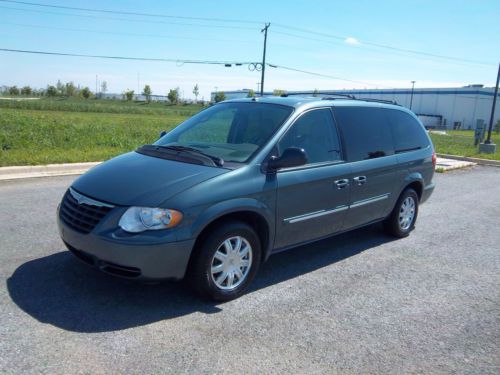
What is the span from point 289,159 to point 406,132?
276 centimetres

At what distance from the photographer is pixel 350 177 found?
486cm

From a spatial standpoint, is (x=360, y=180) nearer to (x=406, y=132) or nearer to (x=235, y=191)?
(x=406, y=132)

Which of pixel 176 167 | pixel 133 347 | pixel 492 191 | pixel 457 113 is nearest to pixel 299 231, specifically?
pixel 176 167

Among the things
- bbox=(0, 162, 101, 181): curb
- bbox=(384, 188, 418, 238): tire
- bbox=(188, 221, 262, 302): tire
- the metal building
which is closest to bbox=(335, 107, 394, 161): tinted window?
bbox=(384, 188, 418, 238): tire

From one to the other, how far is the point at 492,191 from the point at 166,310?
30.3 ft

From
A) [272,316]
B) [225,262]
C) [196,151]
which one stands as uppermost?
[196,151]

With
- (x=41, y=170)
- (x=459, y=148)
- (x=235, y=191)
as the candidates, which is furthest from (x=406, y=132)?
(x=459, y=148)

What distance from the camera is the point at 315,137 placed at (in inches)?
183

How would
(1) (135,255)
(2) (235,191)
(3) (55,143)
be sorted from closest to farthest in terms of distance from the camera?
(1) (135,255) → (2) (235,191) → (3) (55,143)

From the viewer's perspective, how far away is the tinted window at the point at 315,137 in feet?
14.4

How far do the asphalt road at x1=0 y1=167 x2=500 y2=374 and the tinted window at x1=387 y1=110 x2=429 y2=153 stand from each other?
1.40m

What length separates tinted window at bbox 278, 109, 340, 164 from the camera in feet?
14.4

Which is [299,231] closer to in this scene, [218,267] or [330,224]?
[330,224]

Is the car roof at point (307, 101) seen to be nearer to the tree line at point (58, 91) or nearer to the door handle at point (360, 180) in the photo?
the door handle at point (360, 180)
